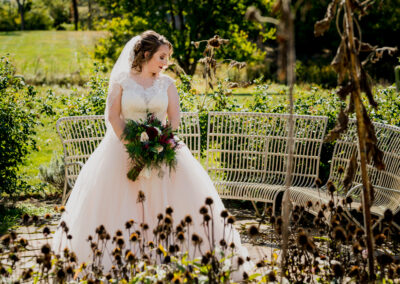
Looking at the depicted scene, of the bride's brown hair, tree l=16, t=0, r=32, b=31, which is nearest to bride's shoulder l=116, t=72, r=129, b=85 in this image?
the bride's brown hair

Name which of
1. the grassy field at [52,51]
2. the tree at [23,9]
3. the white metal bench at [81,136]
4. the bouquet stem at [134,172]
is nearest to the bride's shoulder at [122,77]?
the bouquet stem at [134,172]

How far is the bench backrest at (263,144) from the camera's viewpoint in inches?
210

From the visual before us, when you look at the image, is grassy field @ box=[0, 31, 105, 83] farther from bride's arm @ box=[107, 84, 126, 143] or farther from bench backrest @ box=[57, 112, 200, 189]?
bride's arm @ box=[107, 84, 126, 143]

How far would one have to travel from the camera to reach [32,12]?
44719mm

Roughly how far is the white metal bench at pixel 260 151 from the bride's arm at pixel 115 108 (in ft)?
4.68

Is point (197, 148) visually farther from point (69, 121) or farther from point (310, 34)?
point (310, 34)

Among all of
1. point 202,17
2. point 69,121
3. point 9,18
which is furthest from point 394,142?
point 9,18

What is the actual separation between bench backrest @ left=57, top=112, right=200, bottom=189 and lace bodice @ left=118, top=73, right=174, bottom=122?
3.51 feet

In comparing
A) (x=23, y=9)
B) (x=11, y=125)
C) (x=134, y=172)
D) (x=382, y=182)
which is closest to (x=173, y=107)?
(x=134, y=172)

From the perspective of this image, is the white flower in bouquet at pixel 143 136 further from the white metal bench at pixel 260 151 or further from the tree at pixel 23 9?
the tree at pixel 23 9

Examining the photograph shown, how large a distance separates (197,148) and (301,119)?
4.04 feet

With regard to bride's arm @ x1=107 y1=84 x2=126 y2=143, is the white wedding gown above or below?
below

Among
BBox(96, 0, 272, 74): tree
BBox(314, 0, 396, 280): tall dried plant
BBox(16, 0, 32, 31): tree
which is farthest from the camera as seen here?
BBox(16, 0, 32, 31): tree

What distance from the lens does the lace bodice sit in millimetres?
4293
